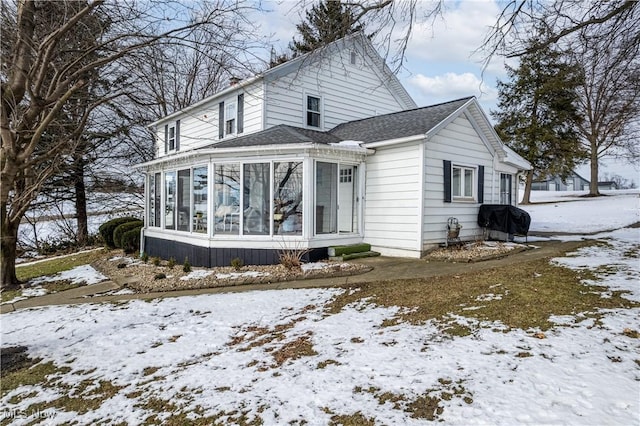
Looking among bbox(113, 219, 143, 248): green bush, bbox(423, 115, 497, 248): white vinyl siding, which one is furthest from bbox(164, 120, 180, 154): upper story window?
bbox(423, 115, 497, 248): white vinyl siding

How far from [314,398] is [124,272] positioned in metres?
8.40

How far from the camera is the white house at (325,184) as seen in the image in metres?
9.26

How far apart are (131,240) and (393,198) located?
966 cm

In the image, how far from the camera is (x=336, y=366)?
361 centimetres

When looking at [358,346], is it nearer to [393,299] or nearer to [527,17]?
[393,299]

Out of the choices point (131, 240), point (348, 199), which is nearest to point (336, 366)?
point (348, 199)

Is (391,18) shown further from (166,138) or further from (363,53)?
(166,138)

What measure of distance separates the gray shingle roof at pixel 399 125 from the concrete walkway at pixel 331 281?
3.26 m

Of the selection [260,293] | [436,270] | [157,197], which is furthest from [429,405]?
[157,197]

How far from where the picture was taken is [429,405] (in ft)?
9.25

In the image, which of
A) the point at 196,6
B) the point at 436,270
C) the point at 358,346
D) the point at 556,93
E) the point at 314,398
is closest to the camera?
the point at 314,398

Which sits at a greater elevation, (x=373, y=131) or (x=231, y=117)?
(x=231, y=117)

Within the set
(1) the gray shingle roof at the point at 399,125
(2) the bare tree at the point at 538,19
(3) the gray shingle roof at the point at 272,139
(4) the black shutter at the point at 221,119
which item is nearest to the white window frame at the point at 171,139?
(4) the black shutter at the point at 221,119

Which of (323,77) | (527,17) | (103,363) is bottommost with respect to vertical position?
(103,363)
